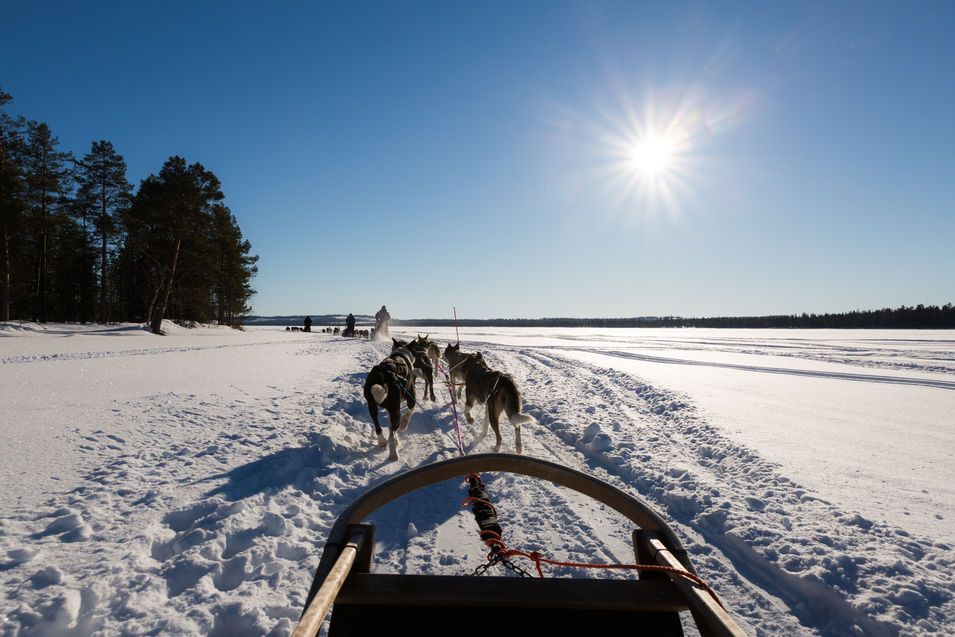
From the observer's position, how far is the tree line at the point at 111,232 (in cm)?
2336

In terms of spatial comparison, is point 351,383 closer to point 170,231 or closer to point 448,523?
point 448,523

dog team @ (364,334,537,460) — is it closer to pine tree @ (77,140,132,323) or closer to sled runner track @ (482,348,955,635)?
sled runner track @ (482,348,955,635)

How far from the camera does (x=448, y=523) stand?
3.53 metres

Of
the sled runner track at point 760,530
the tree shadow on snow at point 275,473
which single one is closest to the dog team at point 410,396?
the sled runner track at point 760,530

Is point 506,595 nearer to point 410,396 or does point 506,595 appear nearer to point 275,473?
point 275,473

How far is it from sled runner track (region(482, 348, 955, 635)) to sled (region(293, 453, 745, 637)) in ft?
4.87

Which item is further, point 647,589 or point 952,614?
point 952,614

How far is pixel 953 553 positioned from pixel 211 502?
19.1ft

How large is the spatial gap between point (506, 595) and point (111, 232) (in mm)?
34694

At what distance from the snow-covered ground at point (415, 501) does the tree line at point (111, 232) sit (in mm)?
19475

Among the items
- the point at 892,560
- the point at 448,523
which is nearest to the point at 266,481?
the point at 448,523

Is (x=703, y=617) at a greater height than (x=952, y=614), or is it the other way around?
(x=703, y=617)

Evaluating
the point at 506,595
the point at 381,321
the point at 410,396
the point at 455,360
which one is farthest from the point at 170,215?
the point at 506,595

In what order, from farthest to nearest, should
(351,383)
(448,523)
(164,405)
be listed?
1. (351,383)
2. (164,405)
3. (448,523)
